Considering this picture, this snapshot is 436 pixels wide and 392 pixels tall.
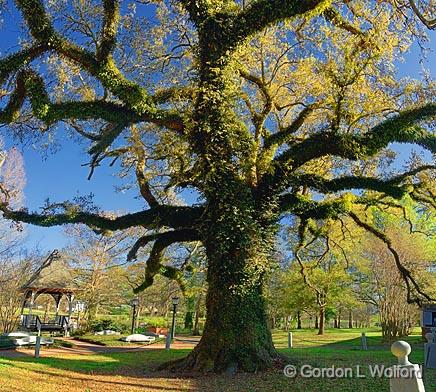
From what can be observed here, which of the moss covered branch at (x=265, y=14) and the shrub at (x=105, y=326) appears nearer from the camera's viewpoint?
the moss covered branch at (x=265, y=14)

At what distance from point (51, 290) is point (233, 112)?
66.8 feet

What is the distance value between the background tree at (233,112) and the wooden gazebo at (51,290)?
1404 centimetres

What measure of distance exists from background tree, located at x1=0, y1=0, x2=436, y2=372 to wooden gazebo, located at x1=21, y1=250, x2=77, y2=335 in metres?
14.0

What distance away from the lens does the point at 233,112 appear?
10.8 meters

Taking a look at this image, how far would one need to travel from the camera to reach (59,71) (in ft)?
41.9

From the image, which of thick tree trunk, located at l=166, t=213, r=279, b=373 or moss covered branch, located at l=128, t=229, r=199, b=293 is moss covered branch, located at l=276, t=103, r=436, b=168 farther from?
moss covered branch, located at l=128, t=229, r=199, b=293

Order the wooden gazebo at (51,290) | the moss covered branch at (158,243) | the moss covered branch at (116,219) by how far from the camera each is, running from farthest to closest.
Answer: the wooden gazebo at (51,290) → the moss covered branch at (158,243) → the moss covered branch at (116,219)

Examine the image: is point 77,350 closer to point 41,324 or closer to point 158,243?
point 158,243

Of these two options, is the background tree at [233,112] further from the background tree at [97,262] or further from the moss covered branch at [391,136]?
the background tree at [97,262]

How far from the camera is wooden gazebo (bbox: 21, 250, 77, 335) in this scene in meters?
25.7

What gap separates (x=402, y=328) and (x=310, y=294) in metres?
9.82

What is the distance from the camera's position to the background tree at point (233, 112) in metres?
10.2

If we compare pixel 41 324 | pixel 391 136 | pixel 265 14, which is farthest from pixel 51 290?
pixel 391 136

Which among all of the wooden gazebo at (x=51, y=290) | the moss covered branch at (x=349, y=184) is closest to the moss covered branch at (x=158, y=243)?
the moss covered branch at (x=349, y=184)
